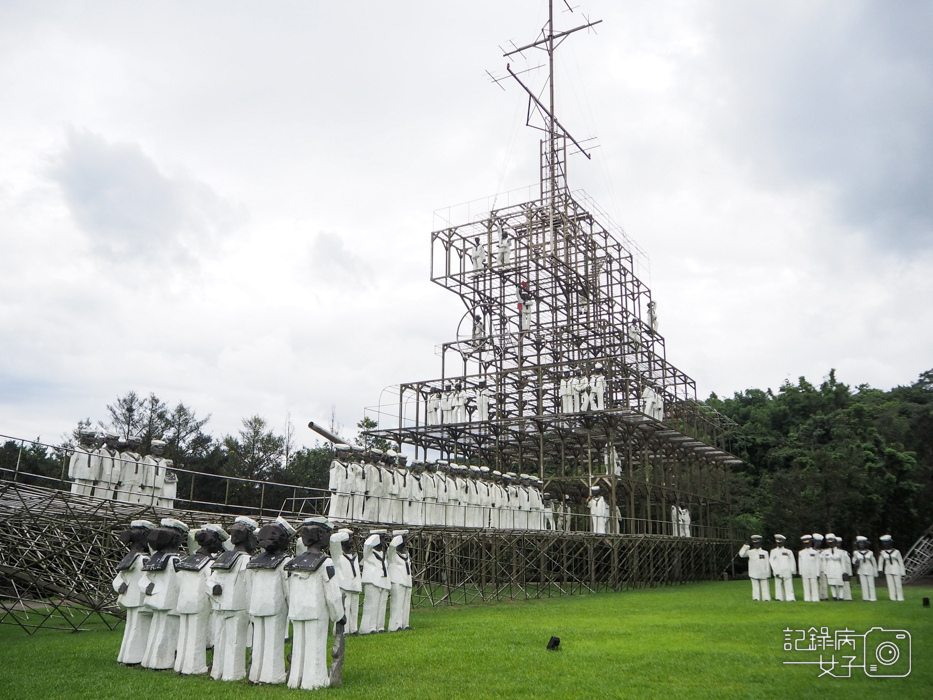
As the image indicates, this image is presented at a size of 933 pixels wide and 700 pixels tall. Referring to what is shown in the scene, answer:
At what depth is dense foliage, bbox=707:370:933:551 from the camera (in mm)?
33344

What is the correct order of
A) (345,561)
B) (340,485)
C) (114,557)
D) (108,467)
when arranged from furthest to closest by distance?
(340,485)
(114,557)
(108,467)
(345,561)

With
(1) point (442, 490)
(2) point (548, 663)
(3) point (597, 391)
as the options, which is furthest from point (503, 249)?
(2) point (548, 663)

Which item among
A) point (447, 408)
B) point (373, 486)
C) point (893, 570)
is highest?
point (447, 408)

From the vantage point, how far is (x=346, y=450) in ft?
61.4

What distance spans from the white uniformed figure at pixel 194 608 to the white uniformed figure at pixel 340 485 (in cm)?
773

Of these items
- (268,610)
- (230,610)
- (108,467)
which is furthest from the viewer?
(108,467)

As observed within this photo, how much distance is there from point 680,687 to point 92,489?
1298 centimetres

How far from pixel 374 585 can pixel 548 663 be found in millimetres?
4283

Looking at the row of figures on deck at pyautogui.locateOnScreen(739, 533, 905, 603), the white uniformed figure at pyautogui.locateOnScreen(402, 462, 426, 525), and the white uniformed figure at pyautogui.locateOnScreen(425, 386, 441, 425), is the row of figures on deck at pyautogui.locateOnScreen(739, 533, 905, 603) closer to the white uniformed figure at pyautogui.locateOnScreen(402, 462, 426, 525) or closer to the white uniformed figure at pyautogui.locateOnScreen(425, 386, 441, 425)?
the white uniformed figure at pyautogui.locateOnScreen(402, 462, 426, 525)

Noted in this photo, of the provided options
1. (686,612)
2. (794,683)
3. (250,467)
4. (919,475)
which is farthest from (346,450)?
(919,475)

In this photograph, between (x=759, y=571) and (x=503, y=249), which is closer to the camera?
(x=759, y=571)

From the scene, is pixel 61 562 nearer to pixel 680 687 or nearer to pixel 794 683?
pixel 680 687

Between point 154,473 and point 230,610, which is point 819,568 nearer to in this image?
point 154,473

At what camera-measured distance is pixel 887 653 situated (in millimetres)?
10891
